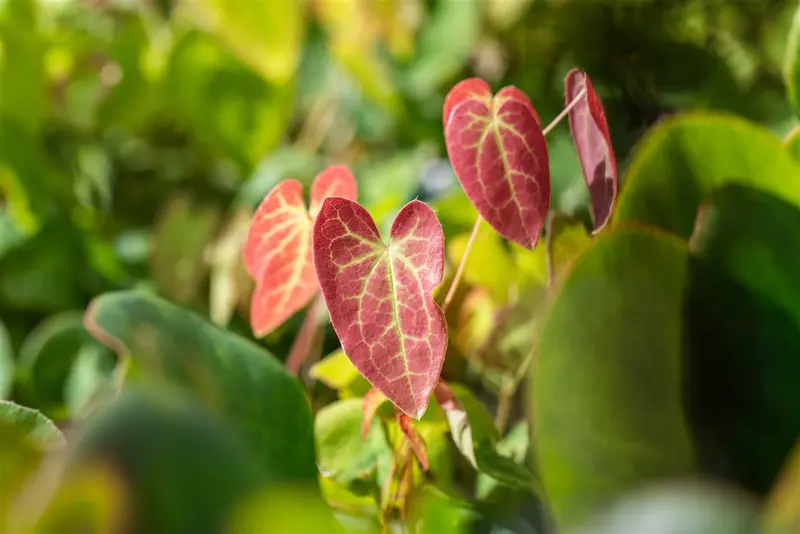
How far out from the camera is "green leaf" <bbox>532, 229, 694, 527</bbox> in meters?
0.22

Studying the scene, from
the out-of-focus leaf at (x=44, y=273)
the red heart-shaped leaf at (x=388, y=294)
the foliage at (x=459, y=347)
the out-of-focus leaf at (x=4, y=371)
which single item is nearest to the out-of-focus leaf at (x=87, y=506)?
the foliage at (x=459, y=347)

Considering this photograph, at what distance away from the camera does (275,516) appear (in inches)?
6.5

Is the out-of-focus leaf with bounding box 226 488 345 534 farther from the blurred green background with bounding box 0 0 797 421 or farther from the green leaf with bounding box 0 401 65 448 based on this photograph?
the blurred green background with bounding box 0 0 797 421

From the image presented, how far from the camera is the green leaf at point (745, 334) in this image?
0.25 meters

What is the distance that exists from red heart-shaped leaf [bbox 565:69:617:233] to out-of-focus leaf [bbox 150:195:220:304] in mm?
390

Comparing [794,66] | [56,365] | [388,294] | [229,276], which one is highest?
[794,66]

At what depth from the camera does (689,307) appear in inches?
9.8

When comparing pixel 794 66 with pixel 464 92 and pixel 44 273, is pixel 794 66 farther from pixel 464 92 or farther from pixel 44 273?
pixel 44 273

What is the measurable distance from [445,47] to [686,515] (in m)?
0.66

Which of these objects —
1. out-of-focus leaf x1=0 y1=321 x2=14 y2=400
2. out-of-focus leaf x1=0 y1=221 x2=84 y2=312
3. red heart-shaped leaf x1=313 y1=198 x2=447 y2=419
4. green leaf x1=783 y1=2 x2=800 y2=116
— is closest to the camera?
red heart-shaped leaf x1=313 y1=198 x2=447 y2=419

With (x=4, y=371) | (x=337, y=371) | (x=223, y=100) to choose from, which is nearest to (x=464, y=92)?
(x=337, y=371)

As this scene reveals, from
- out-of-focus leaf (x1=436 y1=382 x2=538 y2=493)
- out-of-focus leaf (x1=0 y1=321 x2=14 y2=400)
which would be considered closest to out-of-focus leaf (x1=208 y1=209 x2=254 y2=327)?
out-of-focus leaf (x1=0 y1=321 x2=14 y2=400)

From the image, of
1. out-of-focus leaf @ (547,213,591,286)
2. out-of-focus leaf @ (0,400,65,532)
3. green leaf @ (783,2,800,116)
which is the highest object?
green leaf @ (783,2,800,116)

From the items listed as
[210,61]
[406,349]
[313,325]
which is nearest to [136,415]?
[406,349]
